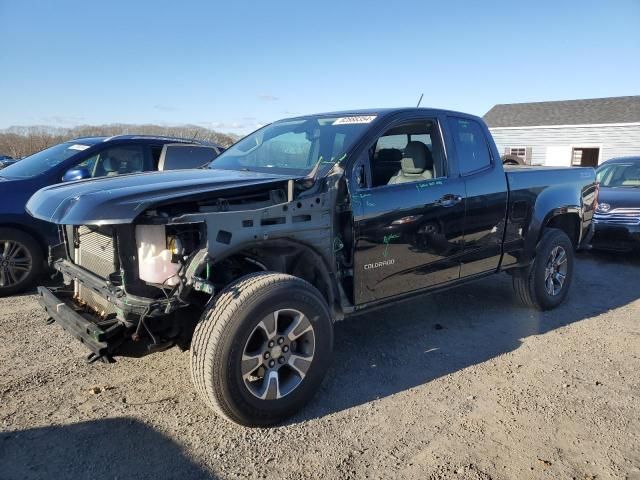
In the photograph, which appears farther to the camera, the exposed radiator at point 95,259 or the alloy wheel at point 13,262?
the alloy wheel at point 13,262

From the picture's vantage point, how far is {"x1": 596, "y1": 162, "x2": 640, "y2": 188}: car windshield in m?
8.75

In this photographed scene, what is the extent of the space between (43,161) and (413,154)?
453cm

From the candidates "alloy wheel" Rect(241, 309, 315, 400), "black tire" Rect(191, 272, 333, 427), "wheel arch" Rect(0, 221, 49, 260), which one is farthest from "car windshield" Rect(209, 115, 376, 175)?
"wheel arch" Rect(0, 221, 49, 260)

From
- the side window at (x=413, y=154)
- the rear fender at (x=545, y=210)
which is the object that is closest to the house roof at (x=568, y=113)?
the rear fender at (x=545, y=210)

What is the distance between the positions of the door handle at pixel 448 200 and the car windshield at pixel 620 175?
6.07 m

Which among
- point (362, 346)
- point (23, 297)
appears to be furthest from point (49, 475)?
point (23, 297)

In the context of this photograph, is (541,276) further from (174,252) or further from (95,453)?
(95,453)

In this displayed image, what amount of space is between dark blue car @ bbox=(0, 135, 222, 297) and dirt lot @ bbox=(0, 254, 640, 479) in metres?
0.69

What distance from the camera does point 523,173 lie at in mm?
4934

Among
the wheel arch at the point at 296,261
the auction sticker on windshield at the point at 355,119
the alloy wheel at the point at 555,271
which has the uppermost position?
the auction sticker on windshield at the point at 355,119

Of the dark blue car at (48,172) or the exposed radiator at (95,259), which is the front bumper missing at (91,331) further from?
the dark blue car at (48,172)

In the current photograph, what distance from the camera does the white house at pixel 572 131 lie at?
24625mm

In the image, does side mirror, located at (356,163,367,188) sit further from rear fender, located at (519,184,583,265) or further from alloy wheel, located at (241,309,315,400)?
rear fender, located at (519,184,583,265)

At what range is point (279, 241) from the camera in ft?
10.6
